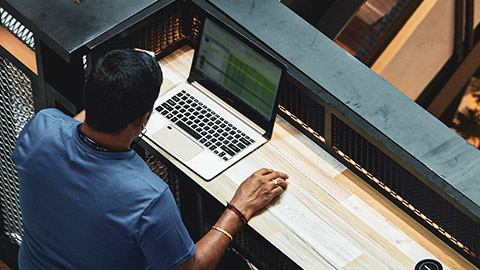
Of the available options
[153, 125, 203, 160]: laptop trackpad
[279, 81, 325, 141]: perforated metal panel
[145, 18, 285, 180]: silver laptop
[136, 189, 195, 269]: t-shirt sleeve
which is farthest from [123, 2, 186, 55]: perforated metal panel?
[136, 189, 195, 269]: t-shirt sleeve

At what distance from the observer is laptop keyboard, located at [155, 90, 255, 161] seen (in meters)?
2.37

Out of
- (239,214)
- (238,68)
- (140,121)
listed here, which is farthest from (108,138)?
(238,68)

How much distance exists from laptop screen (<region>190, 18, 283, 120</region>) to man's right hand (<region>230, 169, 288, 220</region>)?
0.80 ft

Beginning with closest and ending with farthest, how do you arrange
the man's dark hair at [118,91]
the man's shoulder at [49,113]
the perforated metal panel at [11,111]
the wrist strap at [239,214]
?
the man's dark hair at [118,91] → the man's shoulder at [49,113] → the wrist strap at [239,214] → the perforated metal panel at [11,111]

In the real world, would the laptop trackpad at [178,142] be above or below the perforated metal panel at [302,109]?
below

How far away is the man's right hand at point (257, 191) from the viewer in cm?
217

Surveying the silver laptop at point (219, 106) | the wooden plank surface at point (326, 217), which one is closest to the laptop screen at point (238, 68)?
the silver laptop at point (219, 106)

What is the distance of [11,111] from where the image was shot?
108 inches

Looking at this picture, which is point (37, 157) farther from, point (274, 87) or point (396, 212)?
point (396, 212)

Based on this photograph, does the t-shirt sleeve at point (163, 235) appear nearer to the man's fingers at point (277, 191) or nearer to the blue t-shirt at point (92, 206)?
the blue t-shirt at point (92, 206)

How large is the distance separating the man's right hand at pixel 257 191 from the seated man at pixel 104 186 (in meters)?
0.32

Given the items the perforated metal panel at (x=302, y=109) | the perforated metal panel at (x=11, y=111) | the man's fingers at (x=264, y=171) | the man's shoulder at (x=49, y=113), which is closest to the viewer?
the man's shoulder at (x=49, y=113)

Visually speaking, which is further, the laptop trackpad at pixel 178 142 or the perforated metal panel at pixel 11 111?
the perforated metal panel at pixel 11 111

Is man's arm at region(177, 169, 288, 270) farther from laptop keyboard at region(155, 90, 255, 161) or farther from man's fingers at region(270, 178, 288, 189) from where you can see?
laptop keyboard at region(155, 90, 255, 161)
